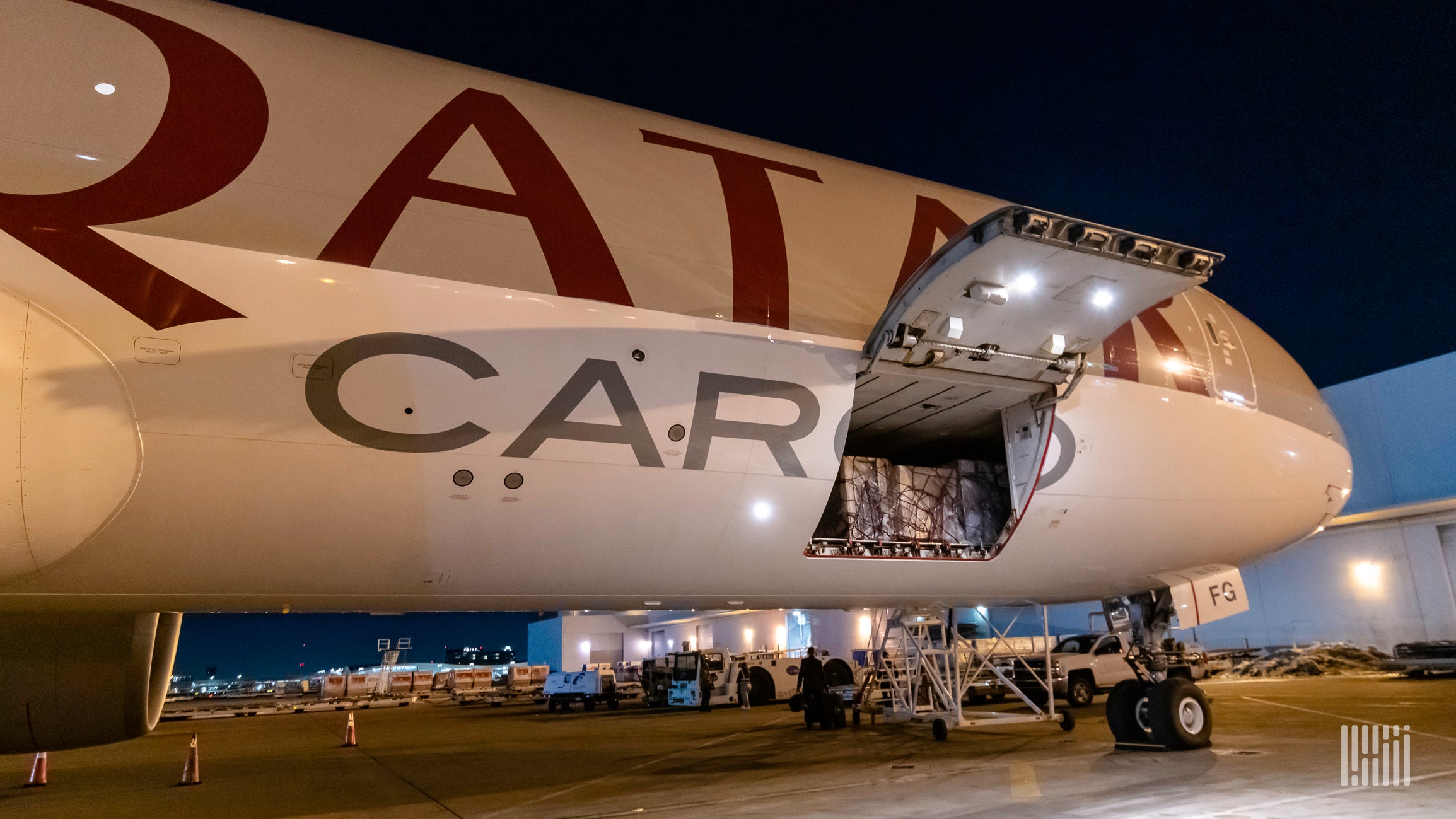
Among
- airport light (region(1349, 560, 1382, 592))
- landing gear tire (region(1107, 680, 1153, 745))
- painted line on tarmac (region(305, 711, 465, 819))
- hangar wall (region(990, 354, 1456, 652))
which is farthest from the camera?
airport light (region(1349, 560, 1382, 592))

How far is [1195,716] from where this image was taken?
9.37 metres

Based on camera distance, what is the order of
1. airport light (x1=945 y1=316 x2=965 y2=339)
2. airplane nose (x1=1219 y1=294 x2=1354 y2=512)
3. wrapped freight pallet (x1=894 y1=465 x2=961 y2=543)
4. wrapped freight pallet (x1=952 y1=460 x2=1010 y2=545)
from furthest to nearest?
airplane nose (x1=1219 y1=294 x2=1354 y2=512) → wrapped freight pallet (x1=952 y1=460 x2=1010 y2=545) → wrapped freight pallet (x1=894 y1=465 x2=961 y2=543) → airport light (x1=945 y1=316 x2=965 y2=339)

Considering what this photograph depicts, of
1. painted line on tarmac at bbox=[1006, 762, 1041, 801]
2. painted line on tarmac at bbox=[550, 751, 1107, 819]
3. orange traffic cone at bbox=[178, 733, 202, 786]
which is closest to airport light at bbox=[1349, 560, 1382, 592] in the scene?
painted line on tarmac at bbox=[550, 751, 1107, 819]

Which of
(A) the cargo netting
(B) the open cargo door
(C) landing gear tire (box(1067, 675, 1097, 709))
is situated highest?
(B) the open cargo door

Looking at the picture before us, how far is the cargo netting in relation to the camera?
759 centimetres

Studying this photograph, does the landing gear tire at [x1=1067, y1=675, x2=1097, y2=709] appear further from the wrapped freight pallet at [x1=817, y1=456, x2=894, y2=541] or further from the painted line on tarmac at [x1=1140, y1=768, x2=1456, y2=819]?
the wrapped freight pallet at [x1=817, y1=456, x2=894, y2=541]

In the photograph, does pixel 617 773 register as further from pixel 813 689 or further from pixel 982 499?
pixel 813 689

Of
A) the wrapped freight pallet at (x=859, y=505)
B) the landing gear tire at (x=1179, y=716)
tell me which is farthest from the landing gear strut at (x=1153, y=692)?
the wrapped freight pallet at (x=859, y=505)

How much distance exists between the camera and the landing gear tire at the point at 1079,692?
57.1 ft

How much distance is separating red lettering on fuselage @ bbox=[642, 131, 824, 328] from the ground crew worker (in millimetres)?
17894

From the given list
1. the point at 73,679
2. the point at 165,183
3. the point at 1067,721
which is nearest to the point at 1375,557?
the point at 1067,721

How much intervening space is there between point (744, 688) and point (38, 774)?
50.5 ft

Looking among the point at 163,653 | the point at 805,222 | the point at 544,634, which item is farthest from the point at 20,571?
the point at 544,634

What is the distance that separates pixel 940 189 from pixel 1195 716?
21.5 feet
